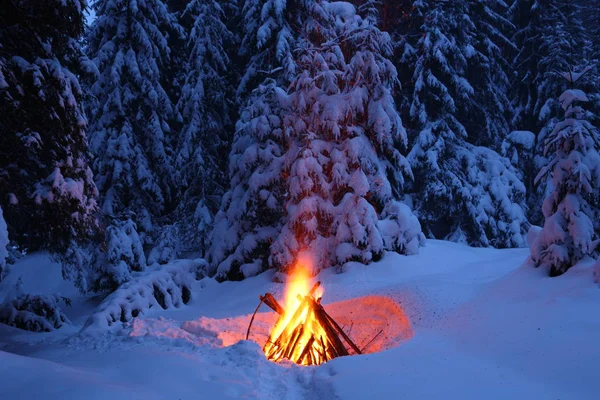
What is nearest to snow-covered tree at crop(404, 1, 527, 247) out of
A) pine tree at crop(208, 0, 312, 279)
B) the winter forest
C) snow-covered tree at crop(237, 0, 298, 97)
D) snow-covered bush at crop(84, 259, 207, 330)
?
the winter forest

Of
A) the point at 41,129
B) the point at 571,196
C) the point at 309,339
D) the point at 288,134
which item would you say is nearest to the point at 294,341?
the point at 309,339

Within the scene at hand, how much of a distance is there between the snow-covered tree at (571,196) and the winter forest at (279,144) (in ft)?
0.09

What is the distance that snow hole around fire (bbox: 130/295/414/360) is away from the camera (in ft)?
20.7

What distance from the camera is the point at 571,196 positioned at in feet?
19.4

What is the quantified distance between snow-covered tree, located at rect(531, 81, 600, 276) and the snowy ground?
256 mm

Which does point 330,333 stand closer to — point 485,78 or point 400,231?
point 400,231

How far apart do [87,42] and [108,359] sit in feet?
52.4

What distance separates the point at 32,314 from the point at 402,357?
21.0ft

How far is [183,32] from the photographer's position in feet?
62.5

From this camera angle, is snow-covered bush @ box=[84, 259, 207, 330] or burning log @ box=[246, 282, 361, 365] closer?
burning log @ box=[246, 282, 361, 365]

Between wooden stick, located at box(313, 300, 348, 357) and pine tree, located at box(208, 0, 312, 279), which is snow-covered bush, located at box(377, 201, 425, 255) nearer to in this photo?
pine tree, located at box(208, 0, 312, 279)

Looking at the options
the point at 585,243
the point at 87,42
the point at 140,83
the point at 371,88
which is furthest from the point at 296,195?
the point at 87,42

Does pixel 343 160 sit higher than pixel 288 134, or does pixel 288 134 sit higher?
pixel 288 134

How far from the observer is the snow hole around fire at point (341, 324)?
6324 mm
